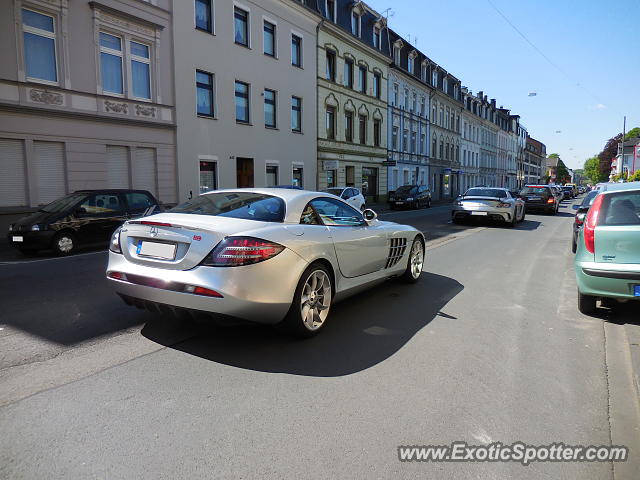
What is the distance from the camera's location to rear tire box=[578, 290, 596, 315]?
5.31 metres

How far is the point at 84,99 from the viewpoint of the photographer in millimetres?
15578

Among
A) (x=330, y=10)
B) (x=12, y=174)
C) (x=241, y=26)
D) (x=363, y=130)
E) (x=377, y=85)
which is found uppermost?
(x=330, y=10)

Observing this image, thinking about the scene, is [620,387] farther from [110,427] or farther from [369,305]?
[110,427]

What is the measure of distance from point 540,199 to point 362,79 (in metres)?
16.4

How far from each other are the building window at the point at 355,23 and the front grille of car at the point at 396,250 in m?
29.0

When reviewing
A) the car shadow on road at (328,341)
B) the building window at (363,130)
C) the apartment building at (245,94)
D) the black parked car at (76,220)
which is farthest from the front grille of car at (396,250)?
the building window at (363,130)

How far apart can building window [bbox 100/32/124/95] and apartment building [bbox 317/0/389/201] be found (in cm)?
1361

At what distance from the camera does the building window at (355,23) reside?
1237 inches

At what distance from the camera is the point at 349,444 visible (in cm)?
263

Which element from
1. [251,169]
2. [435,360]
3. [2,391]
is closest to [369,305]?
[435,360]

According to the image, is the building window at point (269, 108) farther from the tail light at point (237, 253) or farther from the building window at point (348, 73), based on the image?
the tail light at point (237, 253)

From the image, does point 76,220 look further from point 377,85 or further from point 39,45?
point 377,85

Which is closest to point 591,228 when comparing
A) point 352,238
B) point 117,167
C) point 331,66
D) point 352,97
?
point 352,238

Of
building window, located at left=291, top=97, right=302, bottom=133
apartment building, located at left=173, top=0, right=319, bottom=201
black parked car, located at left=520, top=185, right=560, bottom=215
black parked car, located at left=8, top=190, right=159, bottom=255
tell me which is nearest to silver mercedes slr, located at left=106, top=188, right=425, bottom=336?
black parked car, located at left=8, top=190, right=159, bottom=255
